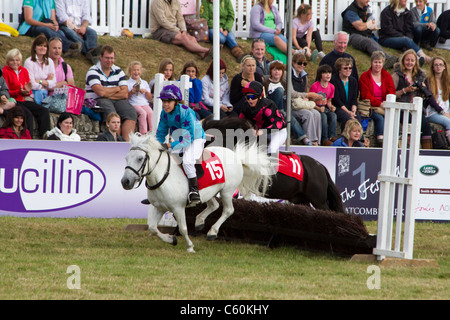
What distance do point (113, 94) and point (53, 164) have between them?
7.08 ft

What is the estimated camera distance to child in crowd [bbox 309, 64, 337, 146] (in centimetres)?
1319

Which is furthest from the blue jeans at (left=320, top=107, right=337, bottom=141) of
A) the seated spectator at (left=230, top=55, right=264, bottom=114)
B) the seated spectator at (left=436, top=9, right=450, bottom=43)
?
the seated spectator at (left=436, top=9, right=450, bottom=43)

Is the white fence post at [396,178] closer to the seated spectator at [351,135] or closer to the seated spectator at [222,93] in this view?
the seated spectator at [351,135]

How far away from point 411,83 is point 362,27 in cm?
362

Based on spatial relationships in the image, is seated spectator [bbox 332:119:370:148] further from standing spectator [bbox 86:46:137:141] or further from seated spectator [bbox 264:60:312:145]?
standing spectator [bbox 86:46:137:141]

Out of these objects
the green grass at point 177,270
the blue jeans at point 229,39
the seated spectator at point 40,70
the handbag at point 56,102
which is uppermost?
the blue jeans at point 229,39

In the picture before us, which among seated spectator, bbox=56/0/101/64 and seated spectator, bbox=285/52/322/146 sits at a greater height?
seated spectator, bbox=56/0/101/64

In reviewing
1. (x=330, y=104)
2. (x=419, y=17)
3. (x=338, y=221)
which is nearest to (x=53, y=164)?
(x=338, y=221)

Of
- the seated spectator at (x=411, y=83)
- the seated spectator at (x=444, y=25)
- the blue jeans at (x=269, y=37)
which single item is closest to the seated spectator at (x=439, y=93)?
the seated spectator at (x=411, y=83)

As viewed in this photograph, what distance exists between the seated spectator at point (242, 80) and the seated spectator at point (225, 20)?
3547mm

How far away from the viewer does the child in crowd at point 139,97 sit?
12.4 metres

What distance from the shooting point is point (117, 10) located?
1565 cm

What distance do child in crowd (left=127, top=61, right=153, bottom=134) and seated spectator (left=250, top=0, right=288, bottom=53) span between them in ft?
12.7

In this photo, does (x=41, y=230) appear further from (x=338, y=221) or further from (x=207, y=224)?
(x=338, y=221)
